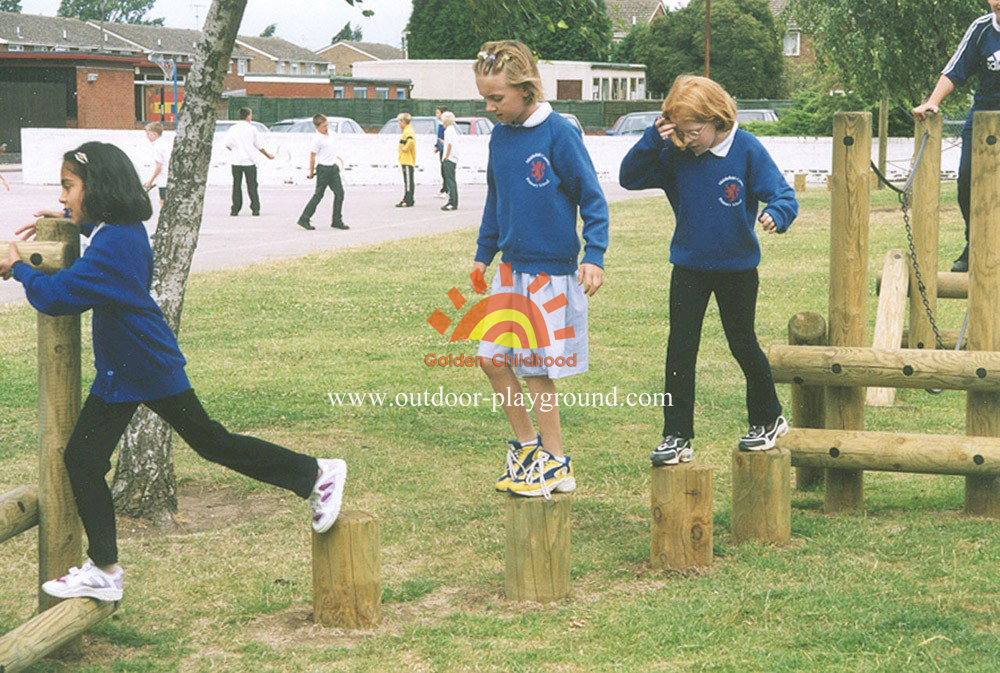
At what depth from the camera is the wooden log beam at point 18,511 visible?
4391mm

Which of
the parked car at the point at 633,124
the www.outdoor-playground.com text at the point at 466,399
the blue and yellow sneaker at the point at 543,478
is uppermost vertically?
the parked car at the point at 633,124

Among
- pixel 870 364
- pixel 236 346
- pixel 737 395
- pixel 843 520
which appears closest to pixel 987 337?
pixel 870 364

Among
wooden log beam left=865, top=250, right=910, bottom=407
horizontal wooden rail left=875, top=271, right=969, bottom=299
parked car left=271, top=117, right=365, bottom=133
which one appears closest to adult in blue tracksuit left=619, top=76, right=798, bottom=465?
wooden log beam left=865, top=250, right=910, bottom=407

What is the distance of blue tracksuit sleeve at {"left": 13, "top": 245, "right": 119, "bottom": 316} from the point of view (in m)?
4.28

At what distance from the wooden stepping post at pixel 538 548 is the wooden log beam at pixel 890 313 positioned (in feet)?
12.3

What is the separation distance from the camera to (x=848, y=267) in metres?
6.20

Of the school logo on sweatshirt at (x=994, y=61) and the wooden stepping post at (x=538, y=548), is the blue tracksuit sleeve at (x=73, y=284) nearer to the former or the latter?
the wooden stepping post at (x=538, y=548)

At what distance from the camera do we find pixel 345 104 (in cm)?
5556

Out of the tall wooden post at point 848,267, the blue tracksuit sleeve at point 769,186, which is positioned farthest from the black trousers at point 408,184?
the blue tracksuit sleeve at point 769,186

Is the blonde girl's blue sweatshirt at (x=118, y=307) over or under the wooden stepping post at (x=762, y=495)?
over

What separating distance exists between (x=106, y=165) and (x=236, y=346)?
668 cm

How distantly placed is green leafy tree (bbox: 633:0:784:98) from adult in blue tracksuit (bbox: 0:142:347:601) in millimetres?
66876

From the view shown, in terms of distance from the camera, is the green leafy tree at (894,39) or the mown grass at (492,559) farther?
the green leafy tree at (894,39)

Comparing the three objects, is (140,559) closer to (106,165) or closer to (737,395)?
(106,165)
